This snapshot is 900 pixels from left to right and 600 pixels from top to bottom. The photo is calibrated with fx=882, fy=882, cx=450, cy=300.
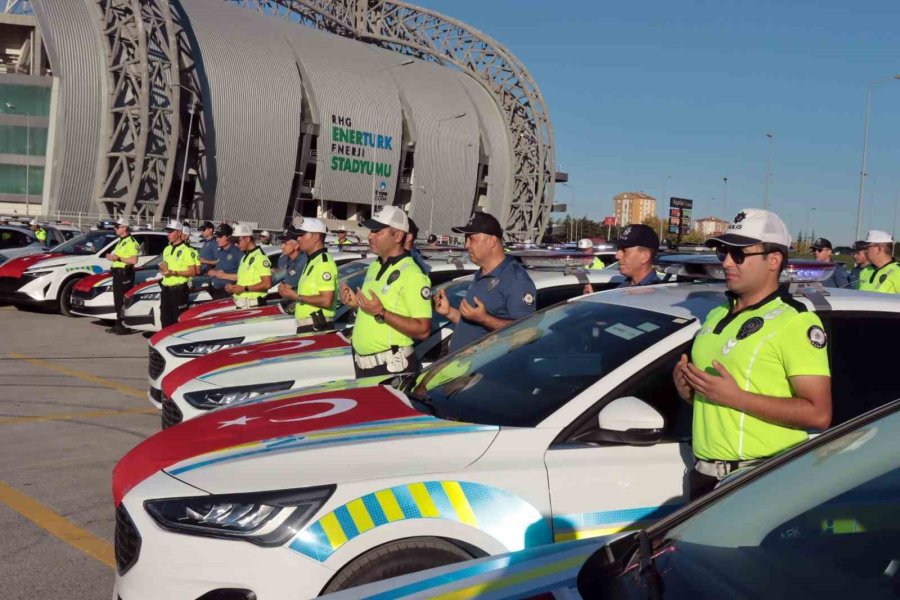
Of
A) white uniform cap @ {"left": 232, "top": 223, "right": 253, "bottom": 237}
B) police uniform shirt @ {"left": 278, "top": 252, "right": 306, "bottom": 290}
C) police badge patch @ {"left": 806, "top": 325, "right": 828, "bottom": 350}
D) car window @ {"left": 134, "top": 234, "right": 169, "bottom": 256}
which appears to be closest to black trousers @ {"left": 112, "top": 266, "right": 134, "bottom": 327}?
car window @ {"left": 134, "top": 234, "right": 169, "bottom": 256}

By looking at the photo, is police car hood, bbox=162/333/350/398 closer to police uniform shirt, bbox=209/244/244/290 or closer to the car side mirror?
the car side mirror

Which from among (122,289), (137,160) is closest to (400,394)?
(122,289)

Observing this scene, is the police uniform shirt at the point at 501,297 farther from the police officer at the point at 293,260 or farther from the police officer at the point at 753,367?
the police officer at the point at 293,260

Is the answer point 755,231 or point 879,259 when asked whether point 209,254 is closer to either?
point 879,259

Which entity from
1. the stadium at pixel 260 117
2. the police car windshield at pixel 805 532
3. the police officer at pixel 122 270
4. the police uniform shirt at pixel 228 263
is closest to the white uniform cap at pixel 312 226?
the police uniform shirt at pixel 228 263

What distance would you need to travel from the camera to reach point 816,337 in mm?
3096

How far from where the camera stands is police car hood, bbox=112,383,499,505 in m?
3.03

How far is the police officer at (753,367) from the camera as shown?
308cm

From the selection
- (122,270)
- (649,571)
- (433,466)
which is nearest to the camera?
(649,571)

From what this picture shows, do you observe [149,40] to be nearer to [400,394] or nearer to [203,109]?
[203,109]

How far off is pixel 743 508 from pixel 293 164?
53164 millimetres

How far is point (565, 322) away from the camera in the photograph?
4262mm

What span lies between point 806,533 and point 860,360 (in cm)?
197

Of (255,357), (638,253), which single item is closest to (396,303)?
(255,357)
